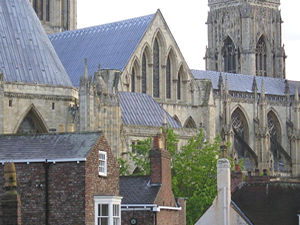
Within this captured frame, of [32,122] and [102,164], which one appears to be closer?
[102,164]

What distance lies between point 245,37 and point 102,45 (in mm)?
45044

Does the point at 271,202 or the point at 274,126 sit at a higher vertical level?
the point at 274,126

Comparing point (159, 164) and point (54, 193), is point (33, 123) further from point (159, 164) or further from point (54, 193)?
point (54, 193)

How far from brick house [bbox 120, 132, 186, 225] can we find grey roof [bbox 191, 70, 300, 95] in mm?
67028

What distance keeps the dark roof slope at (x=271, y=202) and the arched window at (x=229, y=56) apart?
8815 cm

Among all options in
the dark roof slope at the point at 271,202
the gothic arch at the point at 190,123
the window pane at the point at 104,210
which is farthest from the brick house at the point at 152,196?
the gothic arch at the point at 190,123

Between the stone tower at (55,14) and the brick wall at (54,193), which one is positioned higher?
the stone tower at (55,14)

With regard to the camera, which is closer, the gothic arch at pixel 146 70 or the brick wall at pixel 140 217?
the brick wall at pixel 140 217

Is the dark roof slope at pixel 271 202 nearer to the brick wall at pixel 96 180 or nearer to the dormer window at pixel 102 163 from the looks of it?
the brick wall at pixel 96 180

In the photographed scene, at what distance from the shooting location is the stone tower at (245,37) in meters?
128

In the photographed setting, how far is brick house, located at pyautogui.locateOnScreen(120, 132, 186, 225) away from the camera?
120 ft

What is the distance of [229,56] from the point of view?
130 metres

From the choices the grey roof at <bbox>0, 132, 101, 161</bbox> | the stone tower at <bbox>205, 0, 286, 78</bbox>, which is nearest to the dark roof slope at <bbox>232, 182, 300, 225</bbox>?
the grey roof at <bbox>0, 132, 101, 161</bbox>

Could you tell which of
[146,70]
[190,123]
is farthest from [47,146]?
[190,123]
